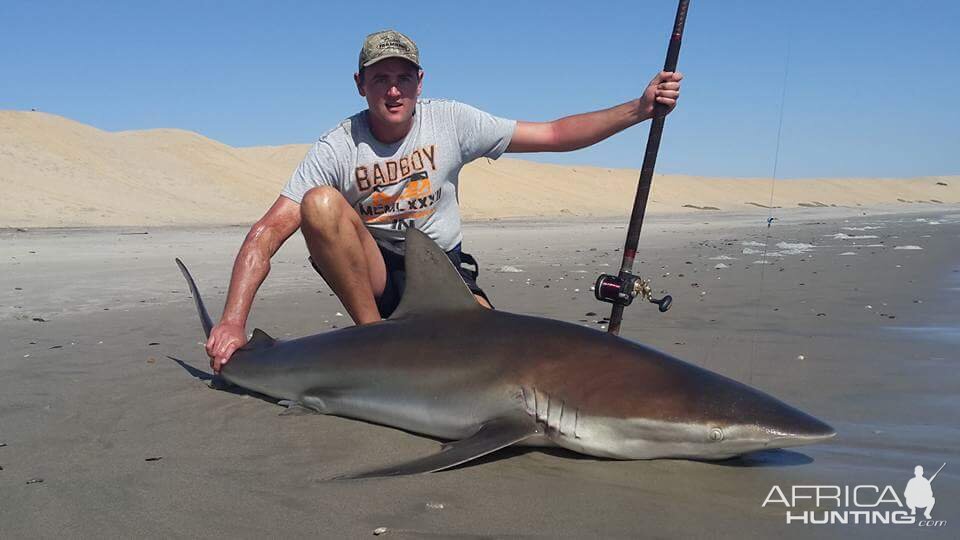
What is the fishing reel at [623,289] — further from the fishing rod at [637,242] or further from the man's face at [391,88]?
the man's face at [391,88]

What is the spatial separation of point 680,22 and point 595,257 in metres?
8.88

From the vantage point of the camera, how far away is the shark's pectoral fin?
275 cm

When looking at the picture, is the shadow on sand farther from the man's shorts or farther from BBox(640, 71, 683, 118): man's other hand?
BBox(640, 71, 683, 118): man's other hand

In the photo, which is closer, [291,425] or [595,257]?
[291,425]

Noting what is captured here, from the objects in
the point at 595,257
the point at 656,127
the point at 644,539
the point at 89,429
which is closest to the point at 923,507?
the point at 644,539

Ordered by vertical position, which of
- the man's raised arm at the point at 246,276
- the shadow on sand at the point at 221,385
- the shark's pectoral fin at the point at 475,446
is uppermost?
the man's raised arm at the point at 246,276

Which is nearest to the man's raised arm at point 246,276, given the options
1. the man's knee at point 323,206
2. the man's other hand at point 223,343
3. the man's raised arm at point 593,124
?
the man's other hand at point 223,343

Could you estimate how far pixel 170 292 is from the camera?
28.1ft

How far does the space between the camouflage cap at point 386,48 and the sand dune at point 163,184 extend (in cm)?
1902

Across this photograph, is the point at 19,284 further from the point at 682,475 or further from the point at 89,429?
the point at 682,475

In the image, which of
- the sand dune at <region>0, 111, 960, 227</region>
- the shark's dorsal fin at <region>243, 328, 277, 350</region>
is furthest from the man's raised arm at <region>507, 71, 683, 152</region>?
the sand dune at <region>0, 111, 960, 227</region>

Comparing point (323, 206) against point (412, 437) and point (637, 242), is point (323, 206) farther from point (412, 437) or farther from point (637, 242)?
point (637, 242)

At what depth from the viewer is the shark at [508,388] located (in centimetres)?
279

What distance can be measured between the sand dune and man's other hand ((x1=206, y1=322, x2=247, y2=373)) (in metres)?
18.9
